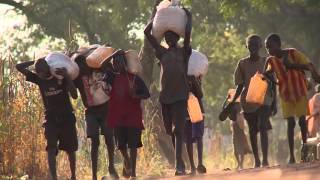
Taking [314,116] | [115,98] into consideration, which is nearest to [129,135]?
[115,98]

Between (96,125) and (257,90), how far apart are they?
187 cm

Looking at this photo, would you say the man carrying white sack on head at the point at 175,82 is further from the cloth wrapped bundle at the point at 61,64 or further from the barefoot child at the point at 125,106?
the cloth wrapped bundle at the point at 61,64

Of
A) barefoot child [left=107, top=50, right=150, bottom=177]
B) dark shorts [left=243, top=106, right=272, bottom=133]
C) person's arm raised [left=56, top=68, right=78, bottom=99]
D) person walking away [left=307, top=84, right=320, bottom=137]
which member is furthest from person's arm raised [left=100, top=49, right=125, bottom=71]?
person walking away [left=307, top=84, right=320, bottom=137]

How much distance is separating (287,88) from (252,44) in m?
0.68

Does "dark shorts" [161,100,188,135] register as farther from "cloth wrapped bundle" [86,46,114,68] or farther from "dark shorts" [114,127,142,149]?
"cloth wrapped bundle" [86,46,114,68]

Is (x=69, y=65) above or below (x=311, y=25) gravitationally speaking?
below

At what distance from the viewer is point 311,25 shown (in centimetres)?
2148

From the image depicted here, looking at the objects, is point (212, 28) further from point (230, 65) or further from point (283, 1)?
point (283, 1)

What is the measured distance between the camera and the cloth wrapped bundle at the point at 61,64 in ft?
25.6

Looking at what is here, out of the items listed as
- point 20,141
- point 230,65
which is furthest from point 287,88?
point 230,65

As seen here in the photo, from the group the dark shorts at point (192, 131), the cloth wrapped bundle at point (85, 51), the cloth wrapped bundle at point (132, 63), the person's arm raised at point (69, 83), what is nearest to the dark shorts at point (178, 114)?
the cloth wrapped bundle at point (132, 63)

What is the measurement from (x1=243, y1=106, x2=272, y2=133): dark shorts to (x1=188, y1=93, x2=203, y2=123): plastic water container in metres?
0.73

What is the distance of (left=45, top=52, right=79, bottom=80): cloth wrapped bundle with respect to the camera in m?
7.79

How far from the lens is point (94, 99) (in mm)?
8008
